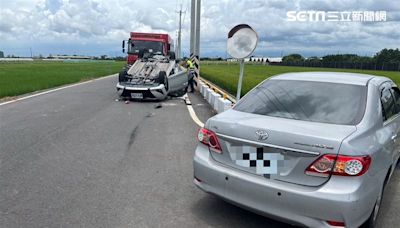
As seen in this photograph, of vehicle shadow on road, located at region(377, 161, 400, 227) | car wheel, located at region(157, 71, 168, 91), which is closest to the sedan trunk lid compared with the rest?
vehicle shadow on road, located at region(377, 161, 400, 227)

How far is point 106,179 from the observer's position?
16.2 feet

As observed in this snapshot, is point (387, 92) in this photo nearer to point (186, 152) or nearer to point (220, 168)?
point (220, 168)

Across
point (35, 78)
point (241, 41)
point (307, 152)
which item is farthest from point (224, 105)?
point (35, 78)

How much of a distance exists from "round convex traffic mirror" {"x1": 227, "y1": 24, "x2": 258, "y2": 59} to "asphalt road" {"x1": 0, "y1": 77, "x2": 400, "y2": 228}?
1.91 meters

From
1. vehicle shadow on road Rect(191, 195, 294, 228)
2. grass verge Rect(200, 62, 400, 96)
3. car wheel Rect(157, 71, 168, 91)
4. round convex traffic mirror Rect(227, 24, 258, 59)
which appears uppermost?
round convex traffic mirror Rect(227, 24, 258, 59)

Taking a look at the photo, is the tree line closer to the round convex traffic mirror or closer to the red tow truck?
the red tow truck

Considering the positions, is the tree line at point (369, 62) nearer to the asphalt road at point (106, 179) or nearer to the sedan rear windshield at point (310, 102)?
the asphalt road at point (106, 179)

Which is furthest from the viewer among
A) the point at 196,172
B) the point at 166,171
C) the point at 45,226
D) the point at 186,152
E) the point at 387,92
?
the point at 186,152

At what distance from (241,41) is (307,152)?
4.77 metres

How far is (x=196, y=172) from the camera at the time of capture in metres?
3.94

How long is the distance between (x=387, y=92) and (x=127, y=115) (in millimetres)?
7402

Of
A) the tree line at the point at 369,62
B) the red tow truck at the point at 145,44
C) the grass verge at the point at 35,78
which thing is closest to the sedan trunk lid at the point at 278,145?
the grass verge at the point at 35,78

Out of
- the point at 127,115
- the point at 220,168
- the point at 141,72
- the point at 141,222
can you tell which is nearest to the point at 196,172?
the point at 220,168

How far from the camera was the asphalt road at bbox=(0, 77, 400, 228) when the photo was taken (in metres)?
3.83
